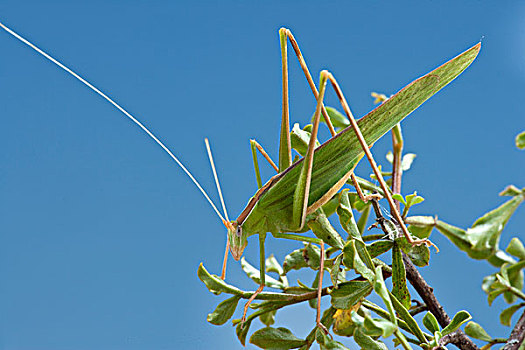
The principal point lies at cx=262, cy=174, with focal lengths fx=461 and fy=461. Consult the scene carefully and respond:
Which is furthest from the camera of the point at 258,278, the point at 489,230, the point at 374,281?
the point at 258,278

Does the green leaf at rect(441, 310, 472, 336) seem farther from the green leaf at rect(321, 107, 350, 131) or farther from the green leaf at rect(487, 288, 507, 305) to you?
the green leaf at rect(321, 107, 350, 131)

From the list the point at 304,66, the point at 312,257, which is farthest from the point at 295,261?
the point at 304,66

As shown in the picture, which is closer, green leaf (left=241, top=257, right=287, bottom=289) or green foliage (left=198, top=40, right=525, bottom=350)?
green foliage (left=198, top=40, right=525, bottom=350)

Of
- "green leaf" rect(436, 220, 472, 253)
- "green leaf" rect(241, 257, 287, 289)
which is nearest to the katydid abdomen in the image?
"green leaf" rect(241, 257, 287, 289)

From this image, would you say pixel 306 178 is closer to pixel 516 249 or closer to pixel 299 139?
pixel 299 139

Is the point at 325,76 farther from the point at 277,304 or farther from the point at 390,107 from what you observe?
the point at 277,304

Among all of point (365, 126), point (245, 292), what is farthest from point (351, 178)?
point (245, 292)

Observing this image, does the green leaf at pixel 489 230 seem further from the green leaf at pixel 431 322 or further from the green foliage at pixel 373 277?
the green leaf at pixel 431 322

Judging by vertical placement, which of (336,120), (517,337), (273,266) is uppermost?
(336,120)
